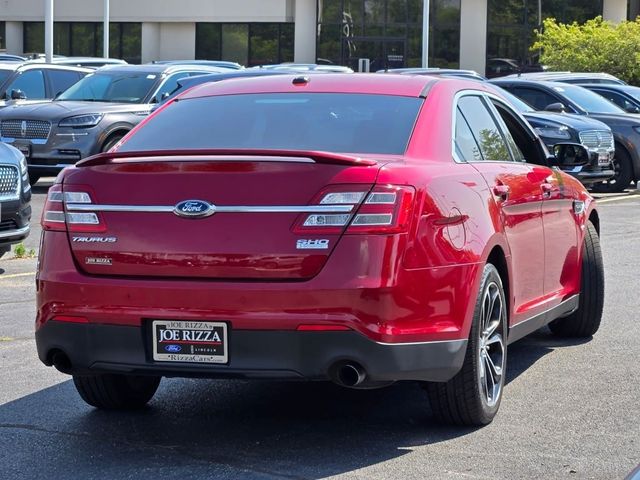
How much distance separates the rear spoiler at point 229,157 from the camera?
5.21m

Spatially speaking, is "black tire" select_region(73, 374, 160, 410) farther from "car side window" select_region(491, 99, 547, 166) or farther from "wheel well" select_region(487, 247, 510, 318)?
"car side window" select_region(491, 99, 547, 166)

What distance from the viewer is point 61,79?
20891mm

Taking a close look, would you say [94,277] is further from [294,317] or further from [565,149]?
[565,149]

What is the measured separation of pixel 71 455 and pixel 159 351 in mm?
609

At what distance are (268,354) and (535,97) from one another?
54.2ft

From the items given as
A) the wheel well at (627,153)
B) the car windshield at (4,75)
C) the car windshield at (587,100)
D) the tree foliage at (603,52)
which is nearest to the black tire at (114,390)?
the wheel well at (627,153)

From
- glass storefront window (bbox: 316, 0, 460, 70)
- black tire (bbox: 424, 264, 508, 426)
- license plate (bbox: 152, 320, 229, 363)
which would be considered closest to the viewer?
license plate (bbox: 152, 320, 229, 363)

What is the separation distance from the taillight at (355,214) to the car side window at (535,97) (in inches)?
636

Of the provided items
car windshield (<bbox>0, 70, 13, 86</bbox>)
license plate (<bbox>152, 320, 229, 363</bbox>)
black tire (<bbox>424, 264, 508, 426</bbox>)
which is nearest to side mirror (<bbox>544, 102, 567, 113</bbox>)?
car windshield (<bbox>0, 70, 13, 86</bbox>)

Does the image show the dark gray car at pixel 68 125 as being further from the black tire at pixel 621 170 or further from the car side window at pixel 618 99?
the car side window at pixel 618 99

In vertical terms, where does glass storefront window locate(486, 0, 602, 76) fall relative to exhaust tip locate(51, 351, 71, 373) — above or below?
above

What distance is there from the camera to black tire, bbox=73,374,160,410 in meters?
6.11

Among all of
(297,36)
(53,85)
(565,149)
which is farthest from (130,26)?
(565,149)

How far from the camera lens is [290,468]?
5219 millimetres
